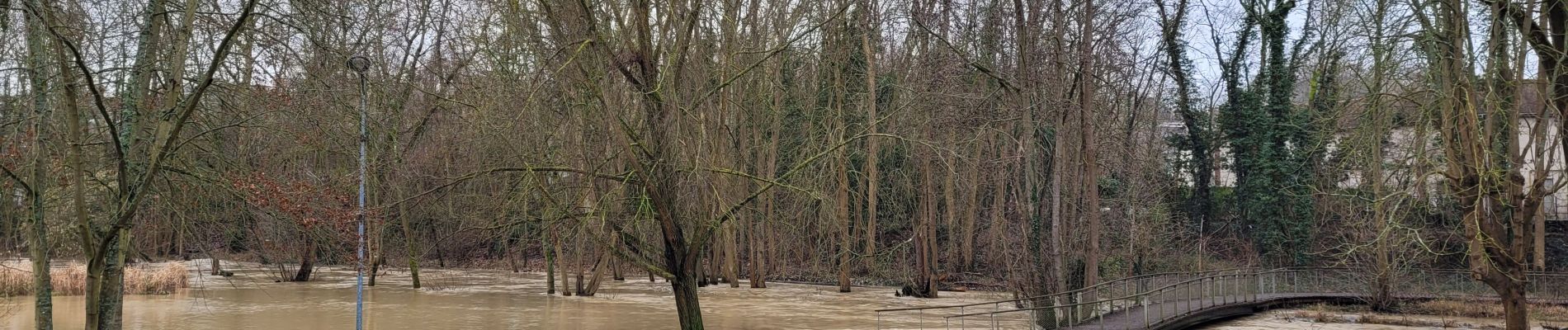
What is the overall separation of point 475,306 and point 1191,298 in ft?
52.3

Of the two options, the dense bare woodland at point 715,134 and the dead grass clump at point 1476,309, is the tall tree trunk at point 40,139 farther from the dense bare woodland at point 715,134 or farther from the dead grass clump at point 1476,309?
the dead grass clump at point 1476,309

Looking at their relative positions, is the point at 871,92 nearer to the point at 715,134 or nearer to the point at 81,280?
the point at 715,134

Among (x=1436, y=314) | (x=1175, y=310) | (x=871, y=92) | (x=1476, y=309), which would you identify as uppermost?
(x=871, y=92)

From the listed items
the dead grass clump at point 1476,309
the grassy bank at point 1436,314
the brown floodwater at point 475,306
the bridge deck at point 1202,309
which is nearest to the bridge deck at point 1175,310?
the bridge deck at point 1202,309

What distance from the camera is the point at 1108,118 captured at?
26875 millimetres

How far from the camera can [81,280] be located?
2888 centimetres

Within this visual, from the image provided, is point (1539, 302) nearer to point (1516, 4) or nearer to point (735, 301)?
point (1516, 4)

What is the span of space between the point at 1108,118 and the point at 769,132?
14199 millimetres

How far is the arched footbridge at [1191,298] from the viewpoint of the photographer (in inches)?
797

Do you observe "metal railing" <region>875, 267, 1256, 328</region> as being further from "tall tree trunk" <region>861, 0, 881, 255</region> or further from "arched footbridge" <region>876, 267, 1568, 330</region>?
"tall tree trunk" <region>861, 0, 881, 255</region>

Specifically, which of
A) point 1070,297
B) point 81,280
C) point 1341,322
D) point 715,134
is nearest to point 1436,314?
point 1341,322

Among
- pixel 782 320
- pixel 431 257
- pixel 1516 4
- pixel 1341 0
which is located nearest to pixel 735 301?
pixel 782 320

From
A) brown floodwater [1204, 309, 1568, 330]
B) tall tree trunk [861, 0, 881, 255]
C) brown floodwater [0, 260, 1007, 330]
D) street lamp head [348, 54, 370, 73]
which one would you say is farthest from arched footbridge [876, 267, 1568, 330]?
street lamp head [348, 54, 370, 73]

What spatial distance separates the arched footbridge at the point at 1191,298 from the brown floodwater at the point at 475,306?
2.39m
